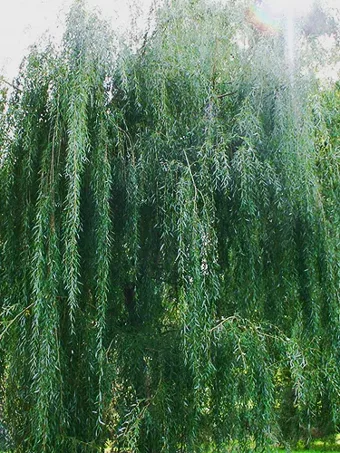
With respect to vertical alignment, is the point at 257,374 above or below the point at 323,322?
below

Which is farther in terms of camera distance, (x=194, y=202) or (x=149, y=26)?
(x=149, y=26)

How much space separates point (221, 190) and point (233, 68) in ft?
2.73

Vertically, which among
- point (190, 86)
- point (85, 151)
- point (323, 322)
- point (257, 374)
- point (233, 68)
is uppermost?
point (233, 68)

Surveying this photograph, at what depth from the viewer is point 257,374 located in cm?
283

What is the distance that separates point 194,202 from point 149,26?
4.02 feet

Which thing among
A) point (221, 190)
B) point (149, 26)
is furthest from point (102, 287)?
point (149, 26)

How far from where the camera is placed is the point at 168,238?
3062 mm

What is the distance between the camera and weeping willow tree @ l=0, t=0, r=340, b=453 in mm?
2783

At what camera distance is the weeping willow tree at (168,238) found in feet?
9.13

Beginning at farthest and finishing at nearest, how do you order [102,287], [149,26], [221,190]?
[149,26]
[221,190]
[102,287]

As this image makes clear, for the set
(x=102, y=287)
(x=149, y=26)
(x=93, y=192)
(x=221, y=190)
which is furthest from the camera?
(x=149, y=26)

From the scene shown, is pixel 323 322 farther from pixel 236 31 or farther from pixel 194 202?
pixel 236 31

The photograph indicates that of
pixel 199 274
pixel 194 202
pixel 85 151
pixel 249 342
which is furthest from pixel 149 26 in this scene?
pixel 249 342

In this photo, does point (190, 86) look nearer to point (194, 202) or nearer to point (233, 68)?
point (233, 68)
